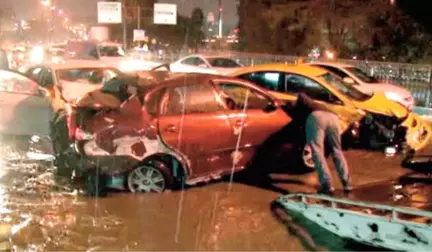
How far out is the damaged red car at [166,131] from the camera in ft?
25.3

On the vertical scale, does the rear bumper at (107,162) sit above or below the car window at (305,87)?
below

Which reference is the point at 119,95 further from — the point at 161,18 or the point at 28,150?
the point at 161,18

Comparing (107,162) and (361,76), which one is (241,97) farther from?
(361,76)

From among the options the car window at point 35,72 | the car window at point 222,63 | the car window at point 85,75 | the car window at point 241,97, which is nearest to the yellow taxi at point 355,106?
the car window at point 241,97

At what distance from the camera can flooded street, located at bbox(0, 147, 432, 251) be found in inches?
246

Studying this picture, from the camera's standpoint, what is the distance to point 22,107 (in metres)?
11.4

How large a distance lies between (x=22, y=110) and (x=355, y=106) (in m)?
6.01

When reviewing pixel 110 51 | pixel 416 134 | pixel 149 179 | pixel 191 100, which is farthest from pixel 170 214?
pixel 110 51

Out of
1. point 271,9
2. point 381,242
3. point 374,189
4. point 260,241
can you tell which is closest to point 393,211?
point 381,242

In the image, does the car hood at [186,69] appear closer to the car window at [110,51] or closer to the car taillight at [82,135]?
the car window at [110,51]

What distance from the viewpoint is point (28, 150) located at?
1107 cm

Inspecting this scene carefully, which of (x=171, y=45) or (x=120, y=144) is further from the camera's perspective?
(x=171, y=45)

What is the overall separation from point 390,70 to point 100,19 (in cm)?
2843

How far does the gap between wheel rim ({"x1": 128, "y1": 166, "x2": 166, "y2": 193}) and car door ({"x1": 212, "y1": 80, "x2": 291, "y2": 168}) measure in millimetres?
1105
